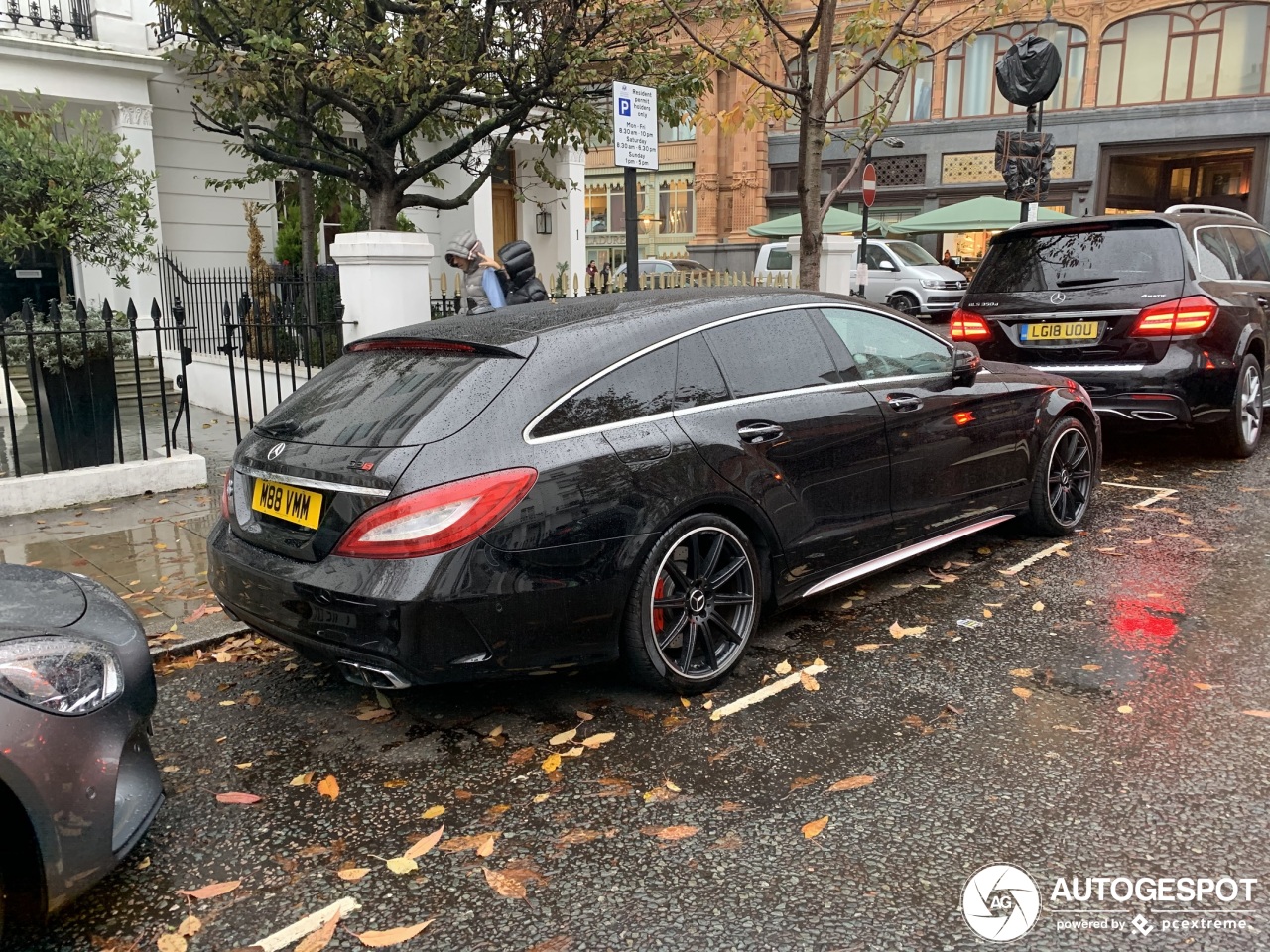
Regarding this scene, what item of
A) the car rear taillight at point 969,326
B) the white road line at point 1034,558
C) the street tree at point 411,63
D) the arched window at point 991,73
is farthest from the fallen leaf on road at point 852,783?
the arched window at point 991,73

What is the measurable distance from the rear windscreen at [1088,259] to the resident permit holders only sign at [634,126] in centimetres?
282

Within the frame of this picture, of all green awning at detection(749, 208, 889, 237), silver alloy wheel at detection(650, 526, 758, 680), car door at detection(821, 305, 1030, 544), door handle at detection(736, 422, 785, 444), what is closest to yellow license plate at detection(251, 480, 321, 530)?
silver alloy wheel at detection(650, 526, 758, 680)

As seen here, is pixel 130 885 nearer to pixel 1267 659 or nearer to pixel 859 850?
pixel 859 850

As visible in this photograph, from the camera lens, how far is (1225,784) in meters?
3.20

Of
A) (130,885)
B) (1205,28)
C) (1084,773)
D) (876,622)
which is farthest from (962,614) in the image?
(1205,28)

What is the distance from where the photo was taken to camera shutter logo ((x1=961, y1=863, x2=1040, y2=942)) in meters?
2.56

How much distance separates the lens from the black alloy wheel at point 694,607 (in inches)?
148

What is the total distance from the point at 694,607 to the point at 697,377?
953mm

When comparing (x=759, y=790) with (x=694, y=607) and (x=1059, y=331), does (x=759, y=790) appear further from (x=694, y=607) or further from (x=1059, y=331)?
(x=1059, y=331)

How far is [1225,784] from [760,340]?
244 centimetres

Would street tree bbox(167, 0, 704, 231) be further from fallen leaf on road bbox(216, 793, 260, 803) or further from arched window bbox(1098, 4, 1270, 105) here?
arched window bbox(1098, 4, 1270, 105)

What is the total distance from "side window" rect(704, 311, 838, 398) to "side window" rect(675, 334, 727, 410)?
0.05m

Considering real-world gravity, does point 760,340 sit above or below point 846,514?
above

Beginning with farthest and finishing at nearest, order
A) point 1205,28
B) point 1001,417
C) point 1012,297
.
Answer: point 1205,28 < point 1012,297 < point 1001,417
